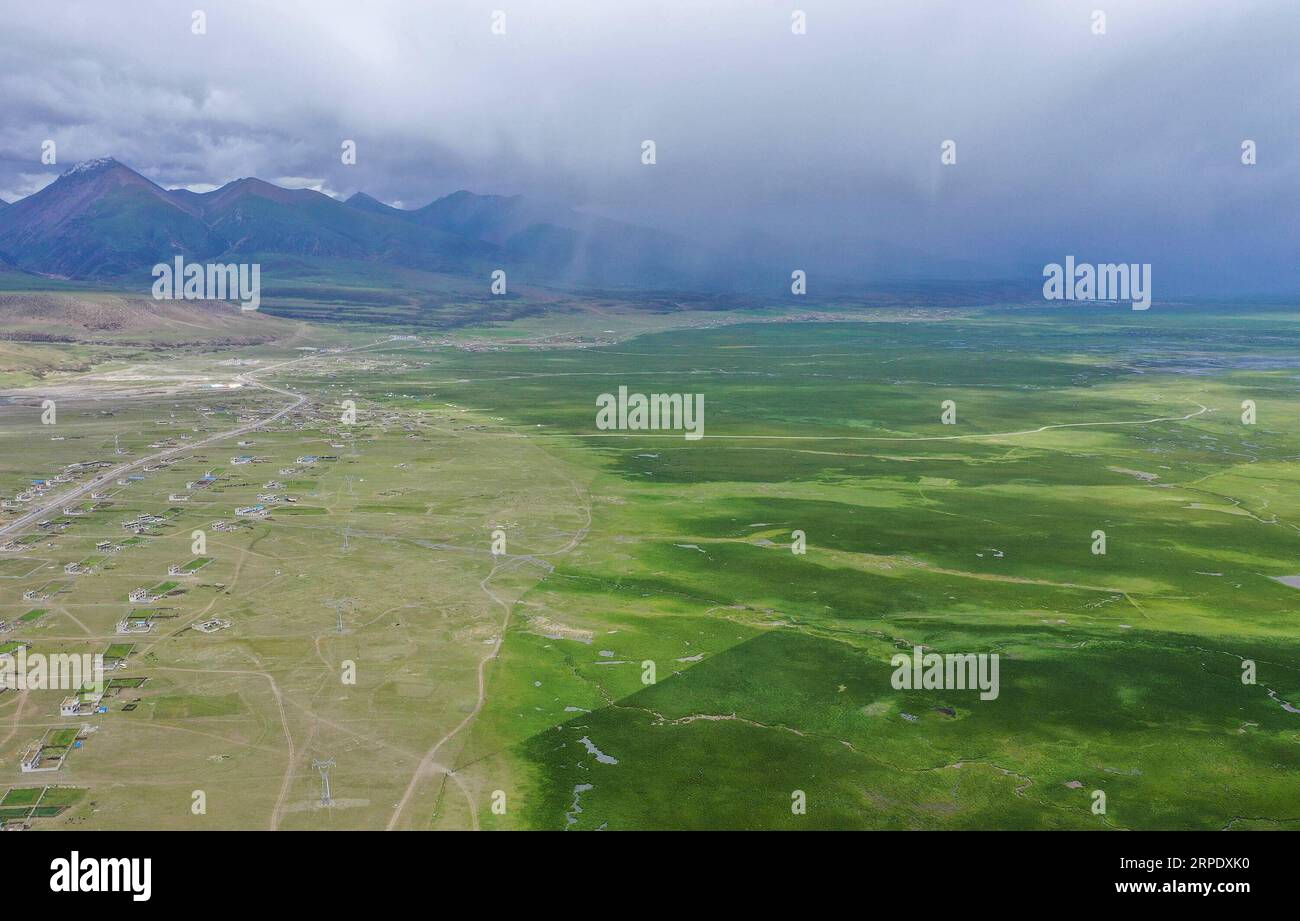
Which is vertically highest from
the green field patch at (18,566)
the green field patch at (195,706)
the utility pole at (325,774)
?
the green field patch at (18,566)

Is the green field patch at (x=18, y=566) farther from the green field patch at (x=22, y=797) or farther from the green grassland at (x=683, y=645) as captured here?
the green field patch at (x=22, y=797)

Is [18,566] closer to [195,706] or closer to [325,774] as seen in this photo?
[195,706]

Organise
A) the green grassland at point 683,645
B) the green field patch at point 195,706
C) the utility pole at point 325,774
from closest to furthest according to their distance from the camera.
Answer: the utility pole at point 325,774
the green grassland at point 683,645
the green field patch at point 195,706

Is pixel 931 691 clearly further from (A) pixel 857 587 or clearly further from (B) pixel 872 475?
(B) pixel 872 475

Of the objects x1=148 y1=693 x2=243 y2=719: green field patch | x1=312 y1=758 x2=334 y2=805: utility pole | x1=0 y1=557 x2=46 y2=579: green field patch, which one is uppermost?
x1=0 y1=557 x2=46 y2=579: green field patch

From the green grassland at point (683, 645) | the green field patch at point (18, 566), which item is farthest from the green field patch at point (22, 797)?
the green field patch at point (18, 566)

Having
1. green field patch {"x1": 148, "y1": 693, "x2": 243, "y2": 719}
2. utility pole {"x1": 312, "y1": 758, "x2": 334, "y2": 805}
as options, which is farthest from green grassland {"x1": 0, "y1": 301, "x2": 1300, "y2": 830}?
utility pole {"x1": 312, "y1": 758, "x2": 334, "y2": 805}

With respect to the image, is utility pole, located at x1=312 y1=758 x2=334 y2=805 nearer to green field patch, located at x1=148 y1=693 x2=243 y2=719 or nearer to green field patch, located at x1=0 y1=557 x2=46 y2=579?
green field patch, located at x1=148 y1=693 x2=243 y2=719

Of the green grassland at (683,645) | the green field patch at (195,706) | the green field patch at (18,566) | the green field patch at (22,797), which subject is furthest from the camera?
the green field patch at (18,566)
